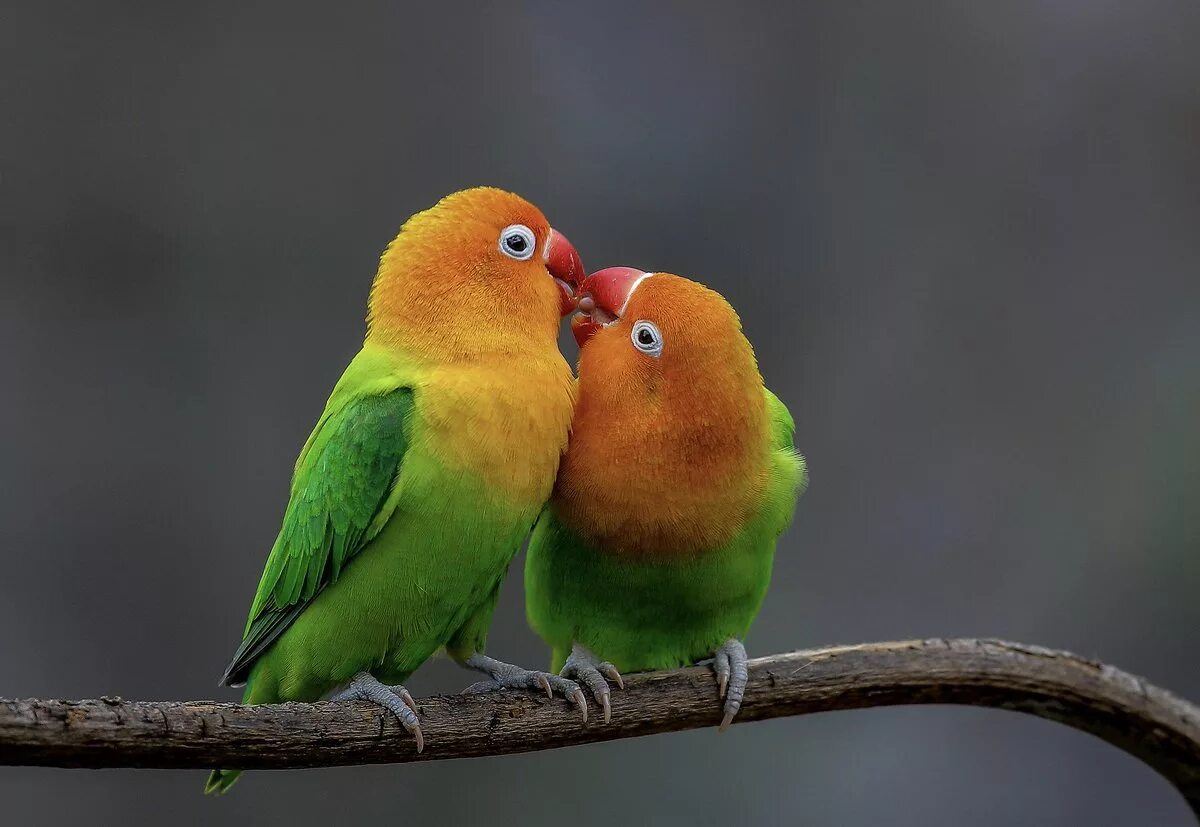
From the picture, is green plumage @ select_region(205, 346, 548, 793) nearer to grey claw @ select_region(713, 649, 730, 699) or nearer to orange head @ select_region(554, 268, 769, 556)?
orange head @ select_region(554, 268, 769, 556)

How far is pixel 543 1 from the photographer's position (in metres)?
5.39

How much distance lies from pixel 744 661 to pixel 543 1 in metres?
3.65

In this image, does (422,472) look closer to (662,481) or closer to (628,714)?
(662,481)

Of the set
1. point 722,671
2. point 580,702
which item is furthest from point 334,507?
point 722,671

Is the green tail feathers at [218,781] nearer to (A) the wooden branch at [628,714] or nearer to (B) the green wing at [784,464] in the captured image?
(A) the wooden branch at [628,714]

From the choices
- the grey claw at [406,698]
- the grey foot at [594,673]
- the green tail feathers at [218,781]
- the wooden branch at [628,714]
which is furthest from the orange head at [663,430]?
the green tail feathers at [218,781]

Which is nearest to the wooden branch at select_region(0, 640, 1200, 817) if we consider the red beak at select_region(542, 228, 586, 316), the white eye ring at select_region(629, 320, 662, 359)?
the white eye ring at select_region(629, 320, 662, 359)

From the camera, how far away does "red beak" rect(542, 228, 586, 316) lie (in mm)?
2961

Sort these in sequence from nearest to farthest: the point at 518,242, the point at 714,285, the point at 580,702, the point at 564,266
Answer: the point at 580,702
the point at 518,242
the point at 564,266
the point at 714,285

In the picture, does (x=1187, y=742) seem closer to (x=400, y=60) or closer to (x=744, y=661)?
(x=744, y=661)

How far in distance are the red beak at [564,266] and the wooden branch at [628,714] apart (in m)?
1.04

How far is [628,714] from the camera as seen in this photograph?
2.85 meters

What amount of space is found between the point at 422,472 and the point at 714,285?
121 inches

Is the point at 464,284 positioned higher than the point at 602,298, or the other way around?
the point at 602,298
